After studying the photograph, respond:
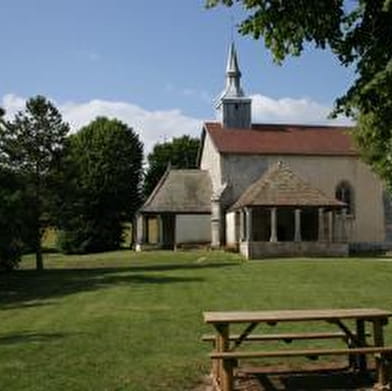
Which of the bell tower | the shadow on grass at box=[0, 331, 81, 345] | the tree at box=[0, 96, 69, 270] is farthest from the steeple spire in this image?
the shadow on grass at box=[0, 331, 81, 345]

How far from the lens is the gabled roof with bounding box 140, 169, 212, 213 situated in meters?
61.0

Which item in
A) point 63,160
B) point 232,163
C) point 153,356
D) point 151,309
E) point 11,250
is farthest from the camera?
point 232,163

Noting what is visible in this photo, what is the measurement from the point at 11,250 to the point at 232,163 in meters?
22.2

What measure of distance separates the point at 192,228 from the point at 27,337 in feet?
145

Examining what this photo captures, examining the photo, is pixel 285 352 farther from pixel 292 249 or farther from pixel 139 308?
pixel 292 249

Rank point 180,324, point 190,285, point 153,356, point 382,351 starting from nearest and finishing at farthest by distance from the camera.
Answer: point 382,351 < point 153,356 < point 180,324 < point 190,285

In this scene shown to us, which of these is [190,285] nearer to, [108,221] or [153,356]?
[153,356]

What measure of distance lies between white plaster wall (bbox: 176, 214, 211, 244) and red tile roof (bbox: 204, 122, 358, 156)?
509 cm

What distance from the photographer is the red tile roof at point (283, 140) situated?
2419 inches

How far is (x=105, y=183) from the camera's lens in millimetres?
76000

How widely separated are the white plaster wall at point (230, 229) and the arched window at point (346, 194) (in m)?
9.39

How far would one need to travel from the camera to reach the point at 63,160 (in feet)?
159

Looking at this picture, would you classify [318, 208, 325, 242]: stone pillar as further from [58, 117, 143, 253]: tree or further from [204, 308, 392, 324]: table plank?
[204, 308, 392, 324]: table plank

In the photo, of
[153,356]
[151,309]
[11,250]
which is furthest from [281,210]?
[153,356]
